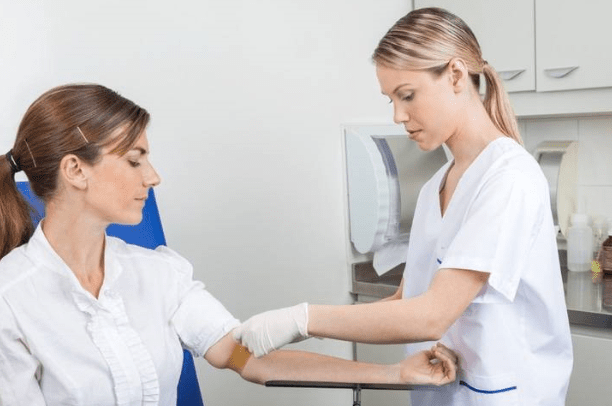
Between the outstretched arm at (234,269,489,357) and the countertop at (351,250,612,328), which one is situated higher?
the outstretched arm at (234,269,489,357)

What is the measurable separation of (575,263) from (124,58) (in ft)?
4.95

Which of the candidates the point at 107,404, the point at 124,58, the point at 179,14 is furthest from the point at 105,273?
the point at 179,14

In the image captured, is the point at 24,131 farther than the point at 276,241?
No

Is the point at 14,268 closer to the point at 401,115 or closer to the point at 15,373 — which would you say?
the point at 15,373

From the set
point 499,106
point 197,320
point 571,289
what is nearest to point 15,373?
point 197,320

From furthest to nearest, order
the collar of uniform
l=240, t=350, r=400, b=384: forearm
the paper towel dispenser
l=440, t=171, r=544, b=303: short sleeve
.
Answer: the paper towel dispenser → l=240, t=350, r=400, b=384: forearm → the collar of uniform → l=440, t=171, r=544, b=303: short sleeve

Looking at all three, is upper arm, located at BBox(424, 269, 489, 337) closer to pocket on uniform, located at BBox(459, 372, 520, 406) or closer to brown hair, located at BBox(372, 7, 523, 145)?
pocket on uniform, located at BBox(459, 372, 520, 406)

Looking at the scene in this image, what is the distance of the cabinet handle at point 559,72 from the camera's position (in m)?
2.42

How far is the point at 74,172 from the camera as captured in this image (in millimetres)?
1502

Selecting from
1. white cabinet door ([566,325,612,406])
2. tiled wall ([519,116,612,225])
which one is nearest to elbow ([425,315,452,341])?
white cabinet door ([566,325,612,406])

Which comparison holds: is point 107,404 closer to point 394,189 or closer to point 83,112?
point 83,112

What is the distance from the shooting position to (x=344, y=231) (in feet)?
9.16

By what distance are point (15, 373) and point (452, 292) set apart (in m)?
0.77

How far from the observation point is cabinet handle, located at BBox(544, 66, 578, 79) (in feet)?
7.95
